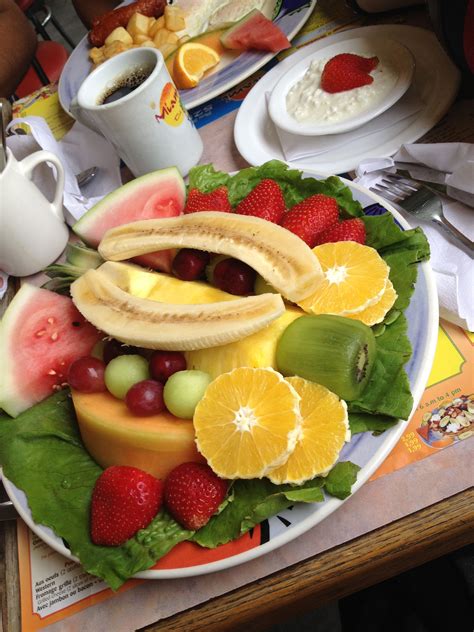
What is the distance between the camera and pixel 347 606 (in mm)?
1092

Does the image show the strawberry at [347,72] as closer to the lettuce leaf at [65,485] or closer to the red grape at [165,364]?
the red grape at [165,364]

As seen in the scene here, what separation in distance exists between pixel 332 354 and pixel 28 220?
66cm

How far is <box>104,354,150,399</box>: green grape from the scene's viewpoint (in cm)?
76

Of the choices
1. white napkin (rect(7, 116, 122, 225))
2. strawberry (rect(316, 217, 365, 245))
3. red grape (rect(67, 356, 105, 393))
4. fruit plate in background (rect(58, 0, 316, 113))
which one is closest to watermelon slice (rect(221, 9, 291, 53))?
fruit plate in background (rect(58, 0, 316, 113))

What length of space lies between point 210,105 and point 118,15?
0.44m

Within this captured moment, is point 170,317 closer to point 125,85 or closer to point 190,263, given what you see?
point 190,263

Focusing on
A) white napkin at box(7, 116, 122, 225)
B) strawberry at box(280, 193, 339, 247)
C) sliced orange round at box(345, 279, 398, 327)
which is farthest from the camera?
white napkin at box(7, 116, 122, 225)

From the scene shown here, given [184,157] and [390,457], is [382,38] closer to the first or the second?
[184,157]

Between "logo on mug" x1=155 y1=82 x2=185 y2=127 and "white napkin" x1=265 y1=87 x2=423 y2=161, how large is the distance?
19cm

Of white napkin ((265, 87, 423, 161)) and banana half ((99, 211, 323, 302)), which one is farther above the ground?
banana half ((99, 211, 323, 302))

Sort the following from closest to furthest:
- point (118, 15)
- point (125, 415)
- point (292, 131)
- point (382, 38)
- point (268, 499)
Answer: point (268, 499), point (125, 415), point (292, 131), point (382, 38), point (118, 15)

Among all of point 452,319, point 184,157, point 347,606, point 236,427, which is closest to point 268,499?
point 236,427

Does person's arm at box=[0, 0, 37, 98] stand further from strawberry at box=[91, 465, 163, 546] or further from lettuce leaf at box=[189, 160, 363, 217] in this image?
strawberry at box=[91, 465, 163, 546]

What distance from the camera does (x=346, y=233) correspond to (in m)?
0.81
